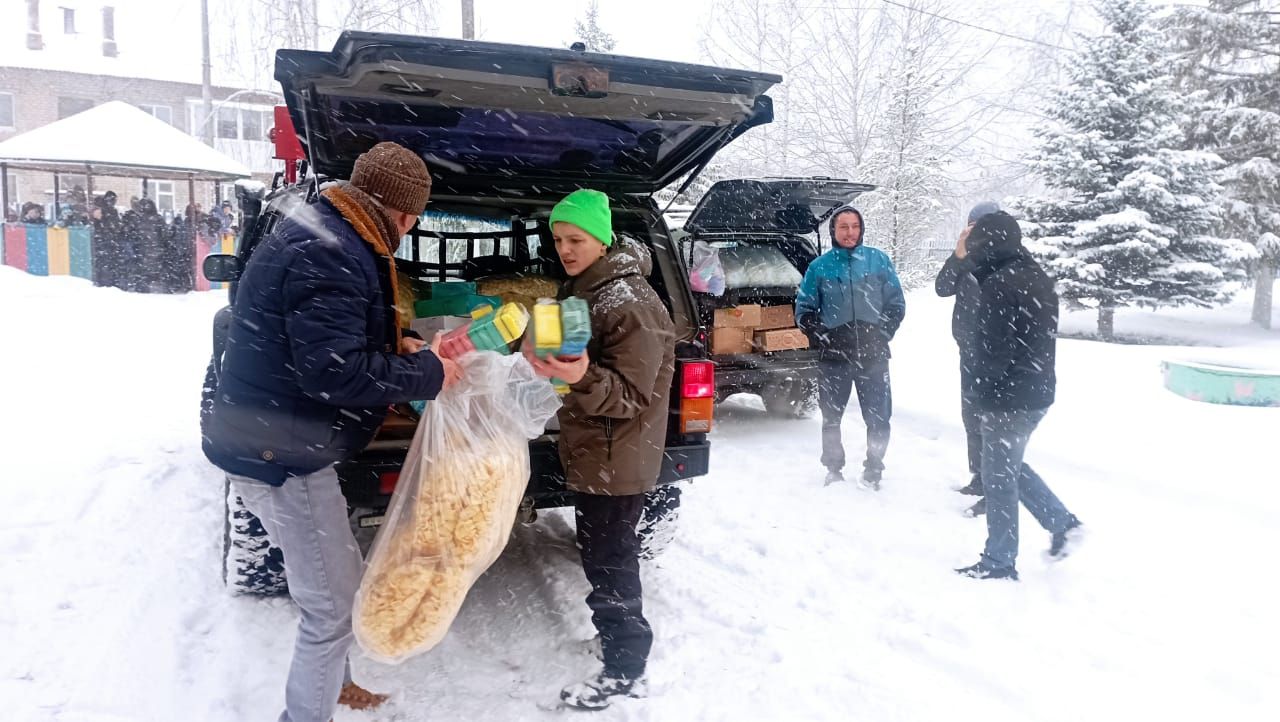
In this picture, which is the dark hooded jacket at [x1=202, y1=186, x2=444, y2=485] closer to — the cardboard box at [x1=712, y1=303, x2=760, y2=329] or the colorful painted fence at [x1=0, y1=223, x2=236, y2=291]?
the cardboard box at [x1=712, y1=303, x2=760, y2=329]

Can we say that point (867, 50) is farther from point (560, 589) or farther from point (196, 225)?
point (560, 589)

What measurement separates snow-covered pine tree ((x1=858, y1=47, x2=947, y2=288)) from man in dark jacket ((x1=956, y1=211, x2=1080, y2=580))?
1550 cm

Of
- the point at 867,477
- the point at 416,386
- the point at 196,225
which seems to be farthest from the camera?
the point at 196,225

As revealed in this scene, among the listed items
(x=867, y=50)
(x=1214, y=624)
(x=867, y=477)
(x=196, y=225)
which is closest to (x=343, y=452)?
(x=1214, y=624)

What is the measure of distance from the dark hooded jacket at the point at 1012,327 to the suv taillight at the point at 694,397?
1461 millimetres

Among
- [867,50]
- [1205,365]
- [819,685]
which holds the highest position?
[867,50]

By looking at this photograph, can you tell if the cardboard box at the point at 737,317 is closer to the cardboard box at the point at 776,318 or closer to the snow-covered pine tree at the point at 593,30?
the cardboard box at the point at 776,318

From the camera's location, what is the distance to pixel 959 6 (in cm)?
2255

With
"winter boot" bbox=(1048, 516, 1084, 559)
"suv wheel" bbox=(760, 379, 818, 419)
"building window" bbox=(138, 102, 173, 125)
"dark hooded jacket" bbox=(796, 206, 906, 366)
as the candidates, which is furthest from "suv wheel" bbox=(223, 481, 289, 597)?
"building window" bbox=(138, 102, 173, 125)

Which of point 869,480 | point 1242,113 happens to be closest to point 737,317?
point 869,480

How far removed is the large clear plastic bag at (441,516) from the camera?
252 cm

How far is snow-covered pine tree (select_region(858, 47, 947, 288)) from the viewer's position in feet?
64.8

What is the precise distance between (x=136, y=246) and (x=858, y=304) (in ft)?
50.1

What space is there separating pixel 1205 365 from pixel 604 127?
22.4ft
